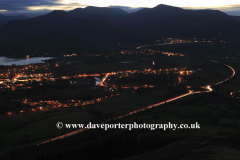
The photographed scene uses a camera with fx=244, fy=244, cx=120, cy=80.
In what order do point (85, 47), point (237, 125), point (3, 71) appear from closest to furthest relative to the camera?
1. point (237, 125)
2. point (3, 71)
3. point (85, 47)

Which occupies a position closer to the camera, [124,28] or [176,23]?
[124,28]

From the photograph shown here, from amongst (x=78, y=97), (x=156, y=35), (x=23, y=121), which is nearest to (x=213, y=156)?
(x=23, y=121)

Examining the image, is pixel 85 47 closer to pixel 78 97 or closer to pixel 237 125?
pixel 78 97

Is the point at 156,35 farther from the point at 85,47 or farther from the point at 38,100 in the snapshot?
the point at 38,100

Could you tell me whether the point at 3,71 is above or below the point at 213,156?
below

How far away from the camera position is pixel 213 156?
8742mm

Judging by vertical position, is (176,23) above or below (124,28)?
above

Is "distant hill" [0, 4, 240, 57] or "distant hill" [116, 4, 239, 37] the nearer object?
"distant hill" [0, 4, 240, 57]

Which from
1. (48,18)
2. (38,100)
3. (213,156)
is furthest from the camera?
(48,18)

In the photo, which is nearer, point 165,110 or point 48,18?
point 165,110

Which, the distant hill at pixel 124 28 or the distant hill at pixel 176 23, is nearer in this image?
the distant hill at pixel 124 28

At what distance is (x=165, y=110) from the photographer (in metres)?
24.6

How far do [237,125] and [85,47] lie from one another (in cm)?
7292

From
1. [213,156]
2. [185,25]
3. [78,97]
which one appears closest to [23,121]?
[78,97]
